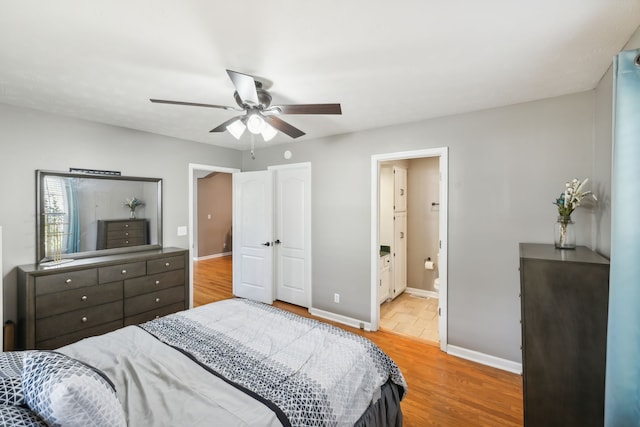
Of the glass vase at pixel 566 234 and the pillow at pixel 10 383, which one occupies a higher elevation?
the glass vase at pixel 566 234

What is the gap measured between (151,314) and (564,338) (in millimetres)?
3763

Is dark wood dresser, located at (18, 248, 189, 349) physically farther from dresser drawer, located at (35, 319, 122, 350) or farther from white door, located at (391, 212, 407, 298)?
white door, located at (391, 212, 407, 298)

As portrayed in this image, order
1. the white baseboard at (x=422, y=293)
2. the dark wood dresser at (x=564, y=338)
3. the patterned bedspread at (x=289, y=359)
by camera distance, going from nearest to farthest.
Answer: the patterned bedspread at (x=289, y=359)
the dark wood dresser at (x=564, y=338)
the white baseboard at (x=422, y=293)

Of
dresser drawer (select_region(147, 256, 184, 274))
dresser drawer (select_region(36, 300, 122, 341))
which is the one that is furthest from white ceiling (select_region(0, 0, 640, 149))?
dresser drawer (select_region(36, 300, 122, 341))

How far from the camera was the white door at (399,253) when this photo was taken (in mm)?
4402

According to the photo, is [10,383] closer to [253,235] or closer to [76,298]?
[76,298]

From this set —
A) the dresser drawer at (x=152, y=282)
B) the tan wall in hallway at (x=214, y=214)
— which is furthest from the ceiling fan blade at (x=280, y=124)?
the tan wall in hallway at (x=214, y=214)

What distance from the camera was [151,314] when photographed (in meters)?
3.18

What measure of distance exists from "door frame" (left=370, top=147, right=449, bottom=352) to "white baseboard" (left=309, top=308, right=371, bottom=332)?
0.36ft

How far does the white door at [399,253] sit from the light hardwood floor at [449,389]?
132cm

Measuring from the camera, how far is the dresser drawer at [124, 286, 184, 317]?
3.00m

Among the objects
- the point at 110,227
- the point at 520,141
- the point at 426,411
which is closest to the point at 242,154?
the point at 110,227

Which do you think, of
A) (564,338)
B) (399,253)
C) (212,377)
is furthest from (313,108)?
(399,253)

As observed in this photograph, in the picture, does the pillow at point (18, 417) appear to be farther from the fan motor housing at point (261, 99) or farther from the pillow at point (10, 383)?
the fan motor housing at point (261, 99)
